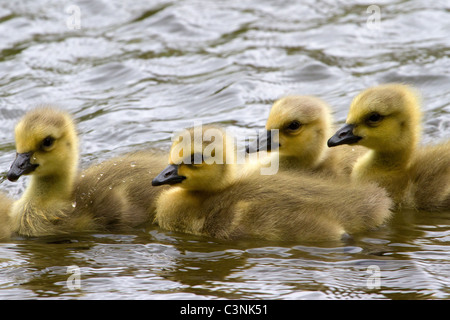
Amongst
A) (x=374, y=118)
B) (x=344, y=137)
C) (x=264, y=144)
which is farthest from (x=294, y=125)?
(x=374, y=118)

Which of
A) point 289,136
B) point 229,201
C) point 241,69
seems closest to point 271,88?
point 241,69

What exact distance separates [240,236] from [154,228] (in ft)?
2.17

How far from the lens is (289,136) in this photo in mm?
5824

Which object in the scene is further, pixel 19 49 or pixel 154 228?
pixel 19 49

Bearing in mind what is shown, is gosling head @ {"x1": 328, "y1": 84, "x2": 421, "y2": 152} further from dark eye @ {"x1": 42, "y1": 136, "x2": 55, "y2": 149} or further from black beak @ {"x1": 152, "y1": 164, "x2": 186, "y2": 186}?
dark eye @ {"x1": 42, "y1": 136, "x2": 55, "y2": 149}

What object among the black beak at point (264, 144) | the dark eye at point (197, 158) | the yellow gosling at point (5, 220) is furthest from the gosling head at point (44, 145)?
the black beak at point (264, 144)

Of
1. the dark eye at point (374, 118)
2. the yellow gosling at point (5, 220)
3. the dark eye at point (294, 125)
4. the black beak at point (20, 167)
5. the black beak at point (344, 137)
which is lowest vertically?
the yellow gosling at point (5, 220)

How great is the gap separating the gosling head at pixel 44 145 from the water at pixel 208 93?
0.47 m

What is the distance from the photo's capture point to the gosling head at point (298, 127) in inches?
228

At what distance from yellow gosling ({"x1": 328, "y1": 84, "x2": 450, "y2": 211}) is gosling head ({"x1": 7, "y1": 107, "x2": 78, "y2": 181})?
1698 mm

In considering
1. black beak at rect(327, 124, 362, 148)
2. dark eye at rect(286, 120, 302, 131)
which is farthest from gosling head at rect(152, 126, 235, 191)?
black beak at rect(327, 124, 362, 148)

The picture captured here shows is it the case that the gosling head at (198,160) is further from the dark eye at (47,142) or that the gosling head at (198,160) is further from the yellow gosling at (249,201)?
the dark eye at (47,142)

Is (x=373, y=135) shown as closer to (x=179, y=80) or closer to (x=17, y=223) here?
(x=17, y=223)

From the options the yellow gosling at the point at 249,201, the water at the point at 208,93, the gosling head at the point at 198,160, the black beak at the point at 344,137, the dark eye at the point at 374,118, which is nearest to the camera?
the water at the point at 208,93
